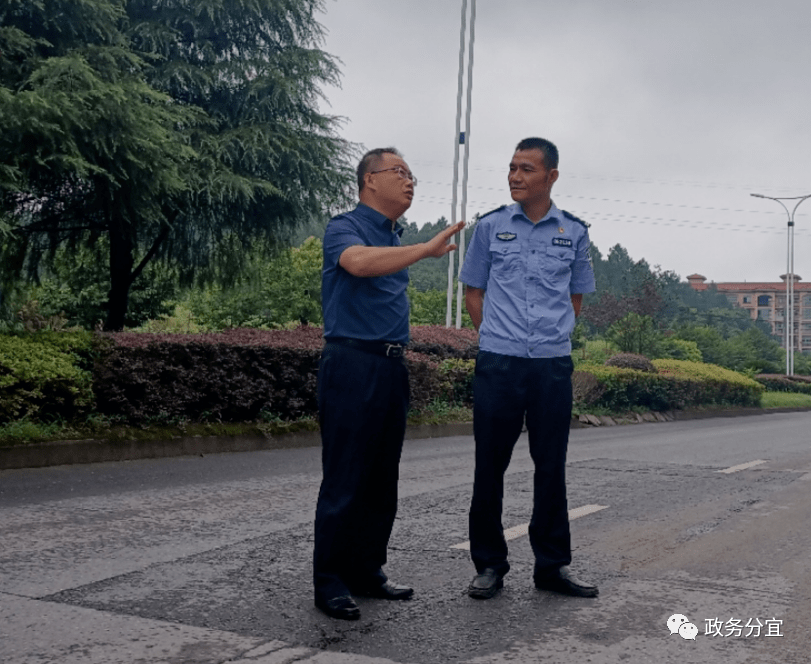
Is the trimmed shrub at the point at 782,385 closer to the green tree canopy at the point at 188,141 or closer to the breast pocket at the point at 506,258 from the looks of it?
the green tree canopy at the point at 188,141

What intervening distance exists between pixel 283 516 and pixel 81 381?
451 centimetres

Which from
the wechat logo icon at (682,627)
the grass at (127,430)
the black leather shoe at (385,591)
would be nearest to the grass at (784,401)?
the grass at (127,430)

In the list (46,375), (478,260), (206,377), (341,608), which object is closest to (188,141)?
(206,377)

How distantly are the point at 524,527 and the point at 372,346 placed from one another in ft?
8.29

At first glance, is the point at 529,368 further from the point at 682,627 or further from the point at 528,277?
the point at 682,627

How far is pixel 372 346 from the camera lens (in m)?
4.12

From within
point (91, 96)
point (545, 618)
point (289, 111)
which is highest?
point (289, 111)

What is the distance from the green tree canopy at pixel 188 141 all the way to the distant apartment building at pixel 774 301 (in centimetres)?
14629

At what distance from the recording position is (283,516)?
671cm

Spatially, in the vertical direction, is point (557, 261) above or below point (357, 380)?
above

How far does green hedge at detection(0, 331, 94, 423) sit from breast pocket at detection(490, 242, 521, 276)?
21.3ft

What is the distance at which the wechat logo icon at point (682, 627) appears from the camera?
389 centimetres

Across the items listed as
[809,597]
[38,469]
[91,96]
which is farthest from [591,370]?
[809,597]

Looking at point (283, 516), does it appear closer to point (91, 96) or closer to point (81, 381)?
point (81, 381)
